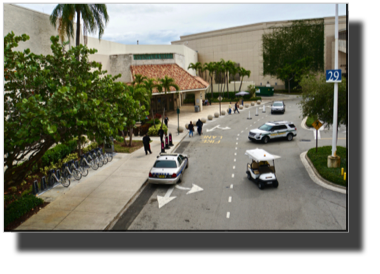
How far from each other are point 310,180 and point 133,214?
956 centimetres

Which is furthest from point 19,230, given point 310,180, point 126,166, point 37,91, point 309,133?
point 309,133

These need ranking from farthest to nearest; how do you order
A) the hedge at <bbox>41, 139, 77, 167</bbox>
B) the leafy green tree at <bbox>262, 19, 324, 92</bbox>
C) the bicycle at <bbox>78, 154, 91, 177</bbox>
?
1. the leafy green tree at <bbox>262, 19, 324, 92</bbox>
2. the hedge at <bbox>41, 139, 77, 167</bbox>
3. the bicycle at <bbox>78, 154, 91, 177</bbox>

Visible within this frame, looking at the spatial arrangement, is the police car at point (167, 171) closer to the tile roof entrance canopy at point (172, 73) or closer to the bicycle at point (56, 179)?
the bicycle at point (56, 179)

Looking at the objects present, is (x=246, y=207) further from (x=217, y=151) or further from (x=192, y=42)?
(x=192, y=42)

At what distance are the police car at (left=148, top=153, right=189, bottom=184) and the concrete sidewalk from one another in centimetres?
105

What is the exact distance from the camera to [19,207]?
40.8 feet

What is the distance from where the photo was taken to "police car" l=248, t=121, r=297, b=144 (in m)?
24.8

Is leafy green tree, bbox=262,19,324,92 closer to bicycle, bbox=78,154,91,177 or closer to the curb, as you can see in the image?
the curb

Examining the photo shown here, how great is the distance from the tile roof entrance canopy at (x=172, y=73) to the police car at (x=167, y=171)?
22.6 metres

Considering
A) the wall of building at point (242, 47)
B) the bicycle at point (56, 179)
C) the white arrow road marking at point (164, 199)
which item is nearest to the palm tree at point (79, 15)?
the bicycle at point (56, 179)

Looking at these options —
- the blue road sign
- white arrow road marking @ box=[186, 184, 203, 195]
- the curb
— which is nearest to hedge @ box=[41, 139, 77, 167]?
white arrow road marking @ box=[186, 184, 203, 195]

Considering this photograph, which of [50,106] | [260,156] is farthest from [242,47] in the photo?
[50,106]

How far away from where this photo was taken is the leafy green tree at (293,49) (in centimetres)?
6938

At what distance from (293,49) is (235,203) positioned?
219 ft
